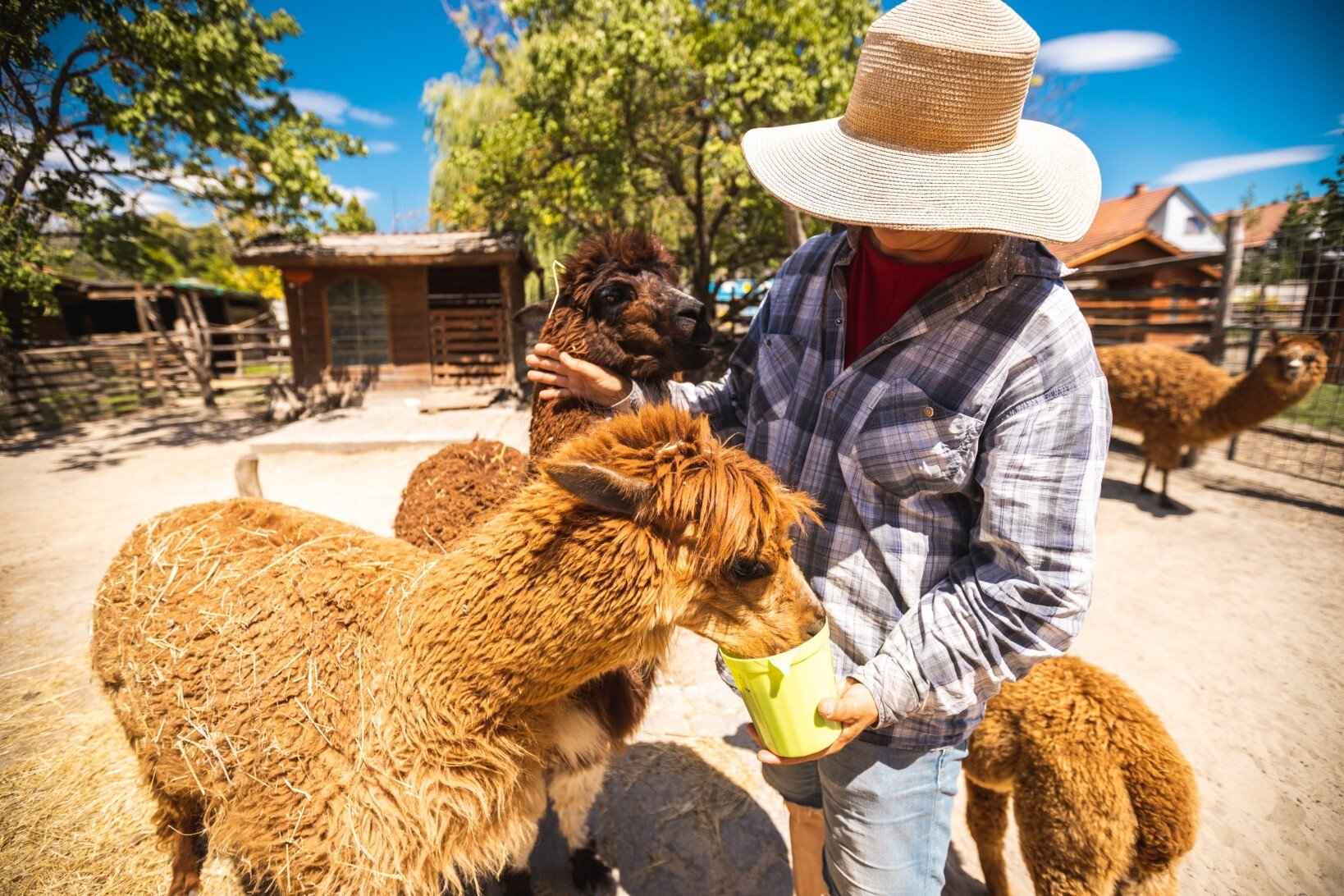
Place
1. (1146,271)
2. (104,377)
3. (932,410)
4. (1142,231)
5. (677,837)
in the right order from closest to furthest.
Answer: (932,410) → (677,837) → (1146,271) → (104,377) → (1142,231)

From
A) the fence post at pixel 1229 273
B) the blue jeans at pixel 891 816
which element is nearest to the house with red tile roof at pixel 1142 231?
the fence post at pixel 1229 273

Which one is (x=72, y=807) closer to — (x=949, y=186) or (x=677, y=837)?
(x=677, y=837)

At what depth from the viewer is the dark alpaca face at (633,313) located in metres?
2.61

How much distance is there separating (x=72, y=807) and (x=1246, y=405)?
10.2 meters

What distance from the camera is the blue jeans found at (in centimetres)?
149

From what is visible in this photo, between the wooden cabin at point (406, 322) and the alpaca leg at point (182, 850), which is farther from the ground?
the wooden cabin at point (406, 322)

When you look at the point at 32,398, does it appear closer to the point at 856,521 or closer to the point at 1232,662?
the point at 856,521

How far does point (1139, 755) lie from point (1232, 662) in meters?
3.01

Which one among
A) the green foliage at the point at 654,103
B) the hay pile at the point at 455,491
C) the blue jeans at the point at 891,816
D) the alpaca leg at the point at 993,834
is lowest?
the alpaca leg at the point at 993,834

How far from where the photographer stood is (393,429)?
10141 millimetres

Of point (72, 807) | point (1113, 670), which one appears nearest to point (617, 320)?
point (72, 807)

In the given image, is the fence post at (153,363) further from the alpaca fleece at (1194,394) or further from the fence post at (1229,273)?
the fence post at (1229,273)

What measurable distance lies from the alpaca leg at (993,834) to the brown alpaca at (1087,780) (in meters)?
0.13

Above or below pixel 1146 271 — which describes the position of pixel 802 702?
below
